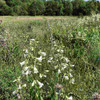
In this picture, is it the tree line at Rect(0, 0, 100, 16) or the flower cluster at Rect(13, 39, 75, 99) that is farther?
the tree line at Rect(0, 0, 100, 16)

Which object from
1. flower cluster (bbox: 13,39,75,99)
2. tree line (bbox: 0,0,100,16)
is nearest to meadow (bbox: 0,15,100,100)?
flower cluster (bbox: 13,39,75,99)

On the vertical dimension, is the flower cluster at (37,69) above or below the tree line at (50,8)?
below

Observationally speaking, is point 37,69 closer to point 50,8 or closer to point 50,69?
point 50,69

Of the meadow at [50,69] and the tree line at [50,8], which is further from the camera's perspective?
the tree line at [50,8]

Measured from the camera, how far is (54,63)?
196cm

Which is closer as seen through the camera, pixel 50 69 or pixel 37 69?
pixel 37 69

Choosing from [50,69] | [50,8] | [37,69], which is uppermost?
[50,8]

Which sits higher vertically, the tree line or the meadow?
the tree line

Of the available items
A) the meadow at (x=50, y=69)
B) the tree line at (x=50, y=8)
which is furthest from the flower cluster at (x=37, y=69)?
the tree line at (x=50, y=8)

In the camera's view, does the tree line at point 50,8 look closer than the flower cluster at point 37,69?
No

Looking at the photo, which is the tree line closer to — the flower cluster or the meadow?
the meadow

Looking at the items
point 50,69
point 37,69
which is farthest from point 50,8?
point 37,69

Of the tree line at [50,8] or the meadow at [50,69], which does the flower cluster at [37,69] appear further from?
the tree line at [50,8]

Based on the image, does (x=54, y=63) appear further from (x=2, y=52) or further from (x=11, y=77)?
(x=2, y=52)
